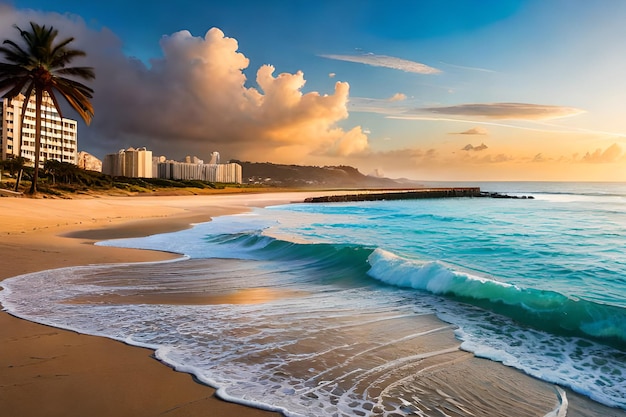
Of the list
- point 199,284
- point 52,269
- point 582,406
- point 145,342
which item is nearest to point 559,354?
point 582,406

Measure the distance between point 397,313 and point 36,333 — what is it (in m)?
4.66

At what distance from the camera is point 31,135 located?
102562mm

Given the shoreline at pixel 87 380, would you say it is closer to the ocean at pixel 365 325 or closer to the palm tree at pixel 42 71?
the ocean at pixel 365 325

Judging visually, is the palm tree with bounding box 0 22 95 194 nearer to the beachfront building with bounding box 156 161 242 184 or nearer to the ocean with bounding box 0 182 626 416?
the ocean with bounding box 0 182 626 416

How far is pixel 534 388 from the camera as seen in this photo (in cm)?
379

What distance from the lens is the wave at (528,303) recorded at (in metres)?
5.60

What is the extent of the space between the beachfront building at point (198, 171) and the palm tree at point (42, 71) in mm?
58129

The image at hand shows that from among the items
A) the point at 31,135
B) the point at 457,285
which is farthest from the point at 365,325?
the point at 31,135

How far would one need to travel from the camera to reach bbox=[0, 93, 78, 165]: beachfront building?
96.9 m

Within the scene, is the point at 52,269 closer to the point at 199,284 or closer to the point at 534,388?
the point at 199,284

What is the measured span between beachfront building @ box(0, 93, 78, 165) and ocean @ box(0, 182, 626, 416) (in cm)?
10066

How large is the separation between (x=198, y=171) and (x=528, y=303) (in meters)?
95.6

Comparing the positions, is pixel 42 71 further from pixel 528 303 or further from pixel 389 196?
pixel 389 196

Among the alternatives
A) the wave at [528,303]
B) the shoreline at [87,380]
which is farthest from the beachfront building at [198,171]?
the shoreline at [87,380]
